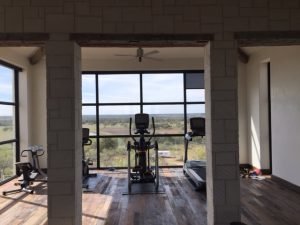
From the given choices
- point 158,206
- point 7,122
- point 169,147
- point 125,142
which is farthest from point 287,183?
point 7,122

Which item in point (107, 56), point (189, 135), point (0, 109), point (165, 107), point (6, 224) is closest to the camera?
point (6, 224)

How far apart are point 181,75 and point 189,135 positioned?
2.00m

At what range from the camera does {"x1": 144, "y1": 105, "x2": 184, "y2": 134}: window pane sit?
8703mm

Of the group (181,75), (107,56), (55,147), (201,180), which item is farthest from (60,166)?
(181,75)

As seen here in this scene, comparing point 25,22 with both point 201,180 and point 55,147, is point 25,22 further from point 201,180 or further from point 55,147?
point 201,180

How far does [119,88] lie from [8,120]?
290 centimetres

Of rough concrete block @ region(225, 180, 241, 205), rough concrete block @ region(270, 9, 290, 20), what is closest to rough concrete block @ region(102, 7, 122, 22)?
rough concrete block @ region(270, 9, 290, 20)

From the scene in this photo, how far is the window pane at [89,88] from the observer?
335 inches

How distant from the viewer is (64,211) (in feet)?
10.2

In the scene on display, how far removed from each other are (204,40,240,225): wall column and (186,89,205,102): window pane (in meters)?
5.51

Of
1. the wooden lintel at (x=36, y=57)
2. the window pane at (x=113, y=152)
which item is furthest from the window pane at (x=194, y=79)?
the wooden lintel at (x=36, y=57)

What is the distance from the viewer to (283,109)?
6.23 meters

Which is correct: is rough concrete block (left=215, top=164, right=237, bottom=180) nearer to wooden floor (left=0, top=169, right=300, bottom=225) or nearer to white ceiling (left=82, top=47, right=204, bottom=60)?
wooden floor (left=0, top=169, right=300, bottom=225)

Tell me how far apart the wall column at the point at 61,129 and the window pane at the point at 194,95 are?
232 inches
